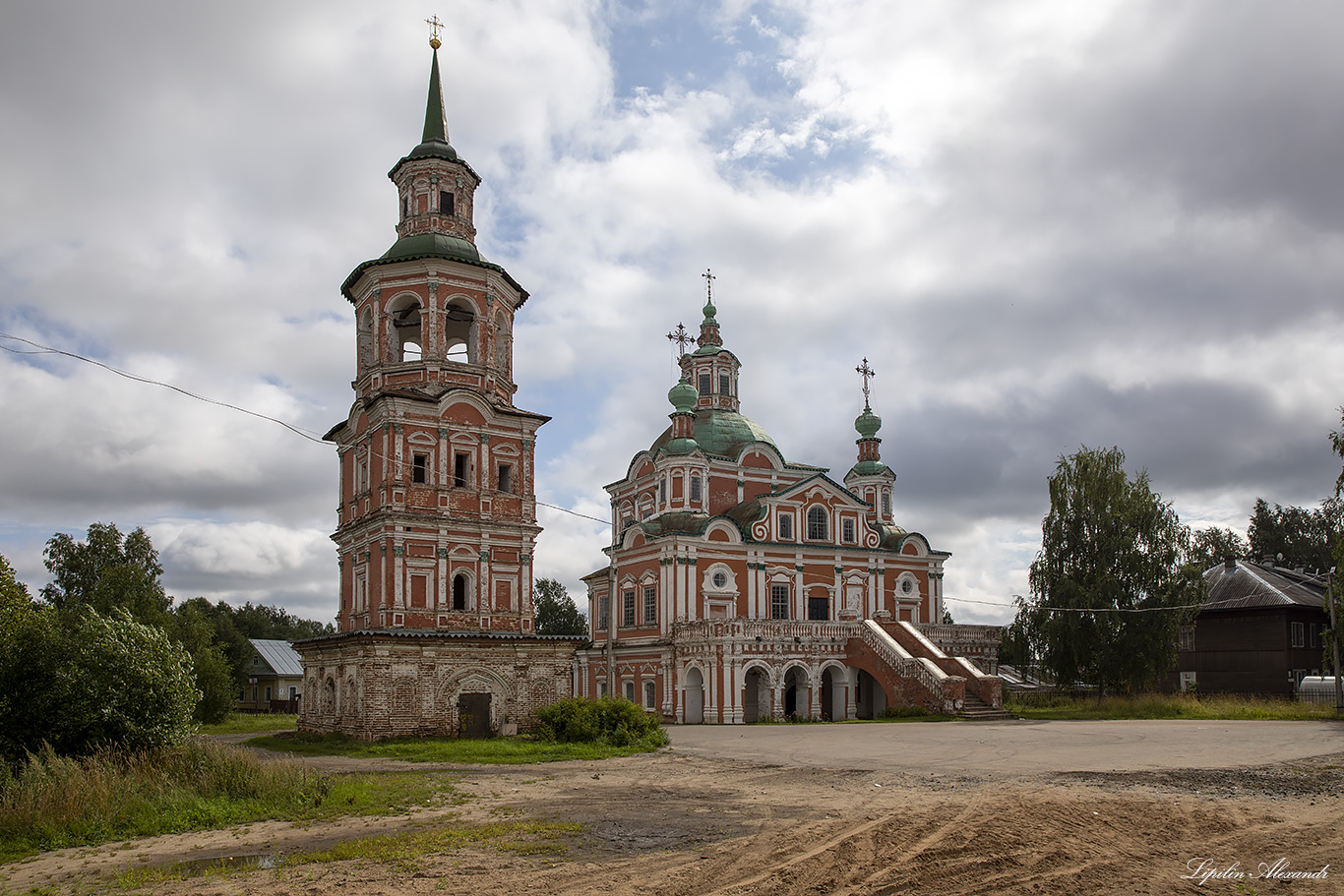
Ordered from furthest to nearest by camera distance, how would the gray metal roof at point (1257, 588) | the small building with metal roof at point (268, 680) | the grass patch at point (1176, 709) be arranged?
the small building with metal roof at point (268, 680) → the gray metal roof at point (1257, 588) → the grass patch at point (1176, 709)

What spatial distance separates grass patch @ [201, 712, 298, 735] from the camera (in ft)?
132

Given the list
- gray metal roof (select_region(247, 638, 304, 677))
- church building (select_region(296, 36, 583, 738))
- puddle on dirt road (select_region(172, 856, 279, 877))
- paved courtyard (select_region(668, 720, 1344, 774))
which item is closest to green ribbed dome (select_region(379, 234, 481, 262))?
church building (select_region(296, 36, 583, 738))

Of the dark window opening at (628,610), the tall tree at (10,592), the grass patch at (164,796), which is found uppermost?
the tall tree at (10,592)

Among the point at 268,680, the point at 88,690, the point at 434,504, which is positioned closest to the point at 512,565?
the point at 434,504

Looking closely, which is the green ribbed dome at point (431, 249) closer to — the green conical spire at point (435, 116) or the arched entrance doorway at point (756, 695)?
the green conical spire at point (435, 116)

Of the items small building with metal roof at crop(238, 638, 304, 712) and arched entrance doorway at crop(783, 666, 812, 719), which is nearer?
arched entrance doorway at crop(783, 666, 812, 719)

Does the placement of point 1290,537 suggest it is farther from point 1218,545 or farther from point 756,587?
point 756,587

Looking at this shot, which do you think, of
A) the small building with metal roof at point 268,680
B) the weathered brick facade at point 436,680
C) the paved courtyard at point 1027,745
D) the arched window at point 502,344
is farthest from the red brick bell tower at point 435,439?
the small building with metal roof at point 268,680

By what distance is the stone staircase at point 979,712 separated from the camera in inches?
1304

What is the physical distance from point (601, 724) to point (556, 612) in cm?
5305

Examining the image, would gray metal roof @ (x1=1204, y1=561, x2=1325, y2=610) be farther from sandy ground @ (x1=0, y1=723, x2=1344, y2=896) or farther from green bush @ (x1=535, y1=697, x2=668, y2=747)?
green bush @ (x1=535, y1=697, x2=668, y2=747)

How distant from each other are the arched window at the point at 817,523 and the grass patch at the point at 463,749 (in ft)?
66.1

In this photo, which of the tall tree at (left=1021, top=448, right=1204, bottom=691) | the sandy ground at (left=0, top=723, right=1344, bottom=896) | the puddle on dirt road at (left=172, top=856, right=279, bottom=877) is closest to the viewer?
the sandy ground at (left=0, top=723, right=1344, bottom=896)

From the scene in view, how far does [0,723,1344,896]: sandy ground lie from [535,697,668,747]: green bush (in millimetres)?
5319
